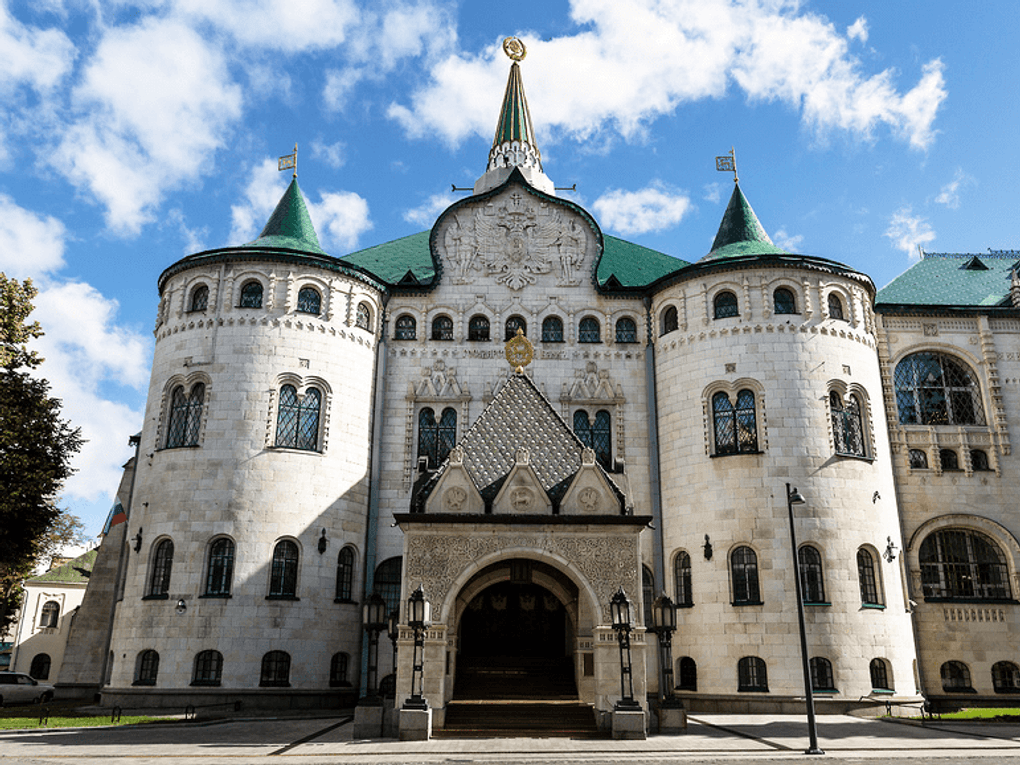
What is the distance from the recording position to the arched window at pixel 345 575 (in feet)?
82.1

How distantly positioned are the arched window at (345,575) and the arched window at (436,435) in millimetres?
4085

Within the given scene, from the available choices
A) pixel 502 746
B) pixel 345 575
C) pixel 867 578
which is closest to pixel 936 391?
pixel 867 578

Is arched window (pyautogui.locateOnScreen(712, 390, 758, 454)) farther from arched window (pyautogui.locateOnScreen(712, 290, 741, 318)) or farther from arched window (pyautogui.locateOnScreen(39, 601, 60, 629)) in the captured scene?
arched window (pyautogui.locateOnScreen(39, 601, 60, 629))

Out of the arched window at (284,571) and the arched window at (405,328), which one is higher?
the arched window at (405,328)

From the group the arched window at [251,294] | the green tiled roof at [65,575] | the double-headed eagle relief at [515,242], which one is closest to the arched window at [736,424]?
the double-headed eagle relief at [515,242]

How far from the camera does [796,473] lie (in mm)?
24359

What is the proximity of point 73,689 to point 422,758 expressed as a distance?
19370 mm

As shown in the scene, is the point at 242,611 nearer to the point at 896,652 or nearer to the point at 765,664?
the point at 765,664

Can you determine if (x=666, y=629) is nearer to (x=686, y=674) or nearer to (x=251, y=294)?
(x=686, y=674)

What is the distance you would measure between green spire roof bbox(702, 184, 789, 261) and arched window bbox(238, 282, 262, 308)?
15957mm

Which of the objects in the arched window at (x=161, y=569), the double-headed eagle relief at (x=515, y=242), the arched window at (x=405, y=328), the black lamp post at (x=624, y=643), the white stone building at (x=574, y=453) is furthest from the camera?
the double-headed eagle relief at (x=515, y=242)

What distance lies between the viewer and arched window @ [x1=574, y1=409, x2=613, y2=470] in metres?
27.4

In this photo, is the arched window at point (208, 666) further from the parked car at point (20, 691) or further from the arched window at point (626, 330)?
the arched window at point (626, 330)

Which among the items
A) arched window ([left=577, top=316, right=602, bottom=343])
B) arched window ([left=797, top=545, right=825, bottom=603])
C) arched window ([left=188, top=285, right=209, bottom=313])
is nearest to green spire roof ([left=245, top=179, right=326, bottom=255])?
arched window ([left=188, top=285, right=209, bottom=313])
